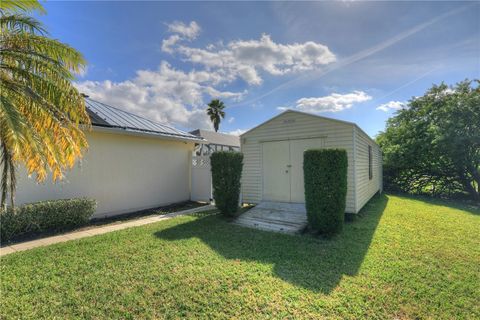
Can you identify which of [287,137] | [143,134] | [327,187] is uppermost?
[143,134]

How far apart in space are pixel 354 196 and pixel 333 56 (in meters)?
5.90

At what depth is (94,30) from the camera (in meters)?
7.76

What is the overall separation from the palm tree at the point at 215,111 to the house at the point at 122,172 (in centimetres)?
2253

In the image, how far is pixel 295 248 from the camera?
470 centimetres

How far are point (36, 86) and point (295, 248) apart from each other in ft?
19.4

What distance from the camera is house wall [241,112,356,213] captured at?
677 cm

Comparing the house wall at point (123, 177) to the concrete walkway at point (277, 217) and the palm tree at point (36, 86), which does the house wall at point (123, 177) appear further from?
the concrete walkway at point (277, 217)

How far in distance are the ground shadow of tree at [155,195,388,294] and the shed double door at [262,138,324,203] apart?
203cm

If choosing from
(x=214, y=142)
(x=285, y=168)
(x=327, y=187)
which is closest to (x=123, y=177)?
(x=285, y=168)

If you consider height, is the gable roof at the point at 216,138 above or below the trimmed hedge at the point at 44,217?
above

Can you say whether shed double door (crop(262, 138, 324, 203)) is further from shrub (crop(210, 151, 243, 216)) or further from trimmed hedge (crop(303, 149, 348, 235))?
trimmed hedge (crop(303, 149, 348, 235))

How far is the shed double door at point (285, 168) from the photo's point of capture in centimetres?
749

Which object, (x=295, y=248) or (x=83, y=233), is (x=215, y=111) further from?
(x=295, y=248)

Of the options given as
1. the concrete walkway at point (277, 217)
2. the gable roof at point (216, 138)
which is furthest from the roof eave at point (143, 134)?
the gable roof at point (216, 138)
